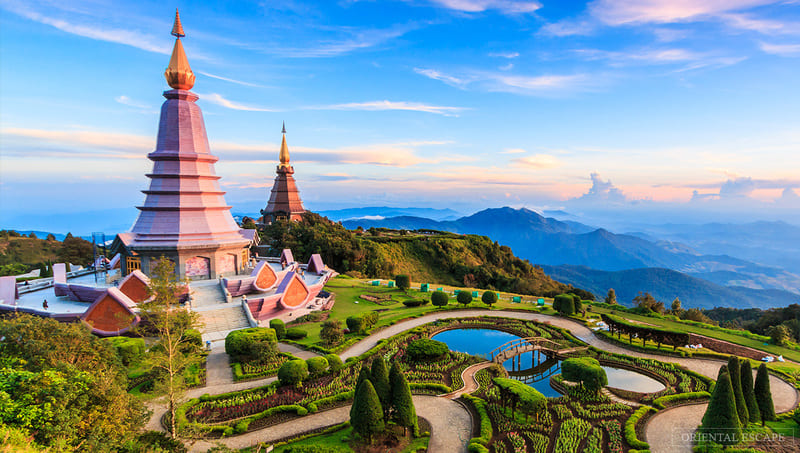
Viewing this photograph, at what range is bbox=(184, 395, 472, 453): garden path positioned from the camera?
14.5 metres

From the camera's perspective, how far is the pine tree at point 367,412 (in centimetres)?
1366

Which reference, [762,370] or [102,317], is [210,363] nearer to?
[102,317]

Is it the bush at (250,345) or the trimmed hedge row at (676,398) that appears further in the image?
the bush at (250,345)

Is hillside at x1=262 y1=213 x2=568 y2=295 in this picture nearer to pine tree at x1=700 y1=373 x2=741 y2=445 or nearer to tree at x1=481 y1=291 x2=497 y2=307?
tree at x1=481 y1=291 x2=497 y2=307

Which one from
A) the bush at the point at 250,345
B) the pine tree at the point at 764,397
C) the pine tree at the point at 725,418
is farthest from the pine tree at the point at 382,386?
the pine tree at the point at 764,397

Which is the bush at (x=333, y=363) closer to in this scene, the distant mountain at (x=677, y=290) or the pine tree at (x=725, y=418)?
the pine tree at (x=725, y=418)

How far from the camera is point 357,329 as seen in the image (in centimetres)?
2675

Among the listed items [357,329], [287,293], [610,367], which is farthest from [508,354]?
[287,293]

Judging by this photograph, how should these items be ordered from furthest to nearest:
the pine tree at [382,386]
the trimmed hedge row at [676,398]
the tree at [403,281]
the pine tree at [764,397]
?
the tree at [403,281], the trimmed hedge row at [676,398], the pine tree at [764,397], the pine tree at [382,386]

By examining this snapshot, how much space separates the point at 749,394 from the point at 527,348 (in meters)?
11.2

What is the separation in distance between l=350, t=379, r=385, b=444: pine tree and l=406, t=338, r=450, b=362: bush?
8.64 meters

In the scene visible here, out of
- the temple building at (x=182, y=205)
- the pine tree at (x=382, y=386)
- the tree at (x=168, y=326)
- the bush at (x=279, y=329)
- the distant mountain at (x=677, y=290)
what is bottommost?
the distant mountain at (x=677, y=290)

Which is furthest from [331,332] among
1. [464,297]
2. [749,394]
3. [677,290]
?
[677,290]

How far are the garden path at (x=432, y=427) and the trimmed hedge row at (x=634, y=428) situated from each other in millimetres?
6412
